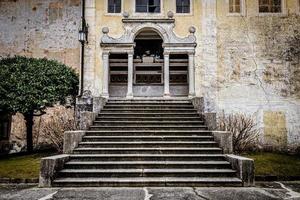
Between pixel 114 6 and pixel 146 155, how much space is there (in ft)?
26.7

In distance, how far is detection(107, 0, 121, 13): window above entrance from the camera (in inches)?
552

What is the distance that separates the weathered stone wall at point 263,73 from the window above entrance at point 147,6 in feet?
9.28

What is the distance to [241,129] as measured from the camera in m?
12.1

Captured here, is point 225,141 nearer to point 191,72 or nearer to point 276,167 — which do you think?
point 276,167

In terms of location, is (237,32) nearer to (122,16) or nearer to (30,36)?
(122,16)

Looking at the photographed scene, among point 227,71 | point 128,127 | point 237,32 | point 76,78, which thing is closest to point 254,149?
point 227,71

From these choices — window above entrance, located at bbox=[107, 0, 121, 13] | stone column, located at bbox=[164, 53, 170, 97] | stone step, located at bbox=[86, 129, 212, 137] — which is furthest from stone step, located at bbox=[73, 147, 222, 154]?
window above entrance, located at bbox=[107, 0, 121, 13]

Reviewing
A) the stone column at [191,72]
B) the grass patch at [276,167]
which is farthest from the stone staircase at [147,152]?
the stone column at [191,72]

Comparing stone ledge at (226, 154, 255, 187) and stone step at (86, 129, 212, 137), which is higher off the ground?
stone step at (86, 129, 212, 137)

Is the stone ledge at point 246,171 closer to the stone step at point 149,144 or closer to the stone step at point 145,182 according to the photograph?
the stone step at point 145,182

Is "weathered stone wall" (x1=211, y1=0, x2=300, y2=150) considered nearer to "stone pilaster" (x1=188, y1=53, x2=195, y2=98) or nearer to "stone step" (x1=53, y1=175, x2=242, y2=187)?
"stone pilaster" (x1=188, y1=53, x2=195, y2=98)

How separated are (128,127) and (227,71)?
5848mm

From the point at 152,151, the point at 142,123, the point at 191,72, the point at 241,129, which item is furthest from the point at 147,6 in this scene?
the point at 152,151

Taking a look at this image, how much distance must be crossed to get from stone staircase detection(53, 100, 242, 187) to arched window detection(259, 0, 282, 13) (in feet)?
20.5
